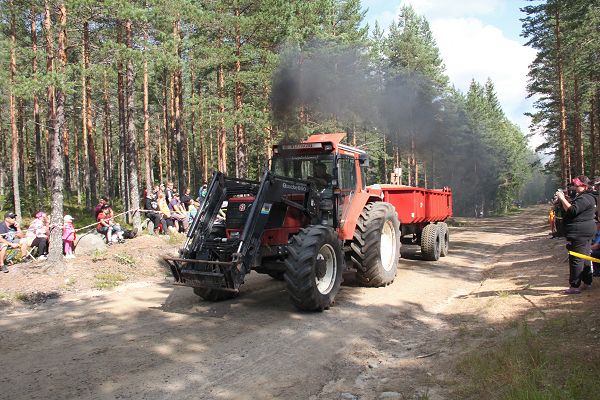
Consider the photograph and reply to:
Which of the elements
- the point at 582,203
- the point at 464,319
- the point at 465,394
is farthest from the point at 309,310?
the point at 582,203

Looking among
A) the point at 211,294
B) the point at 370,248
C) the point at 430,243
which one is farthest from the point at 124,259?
the point at 430,243

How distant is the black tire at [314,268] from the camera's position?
667cm

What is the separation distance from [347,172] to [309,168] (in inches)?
29.7

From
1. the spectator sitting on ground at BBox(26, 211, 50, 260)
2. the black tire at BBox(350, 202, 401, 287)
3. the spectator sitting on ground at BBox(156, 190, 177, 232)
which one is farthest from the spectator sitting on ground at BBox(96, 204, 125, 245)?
the black tire at BBox(350, 202, 401, 287)

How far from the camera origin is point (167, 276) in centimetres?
1088

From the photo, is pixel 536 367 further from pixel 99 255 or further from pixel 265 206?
pixel 99 255

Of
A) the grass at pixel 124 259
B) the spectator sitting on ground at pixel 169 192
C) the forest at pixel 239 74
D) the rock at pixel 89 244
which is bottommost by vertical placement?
the grass at pixel 124 259

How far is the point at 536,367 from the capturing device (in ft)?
14.3

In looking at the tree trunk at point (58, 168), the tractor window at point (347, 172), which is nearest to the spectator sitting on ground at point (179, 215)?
the tree trunk at point (58, 168)

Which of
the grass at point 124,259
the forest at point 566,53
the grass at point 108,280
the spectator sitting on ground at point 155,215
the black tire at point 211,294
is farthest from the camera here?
the forest at point 566,53

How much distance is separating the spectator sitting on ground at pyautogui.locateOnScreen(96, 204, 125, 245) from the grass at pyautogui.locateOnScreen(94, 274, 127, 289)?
12.7ft

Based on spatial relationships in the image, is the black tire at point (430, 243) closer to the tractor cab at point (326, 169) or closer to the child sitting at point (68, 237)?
the tractor cab at point (326, 169)

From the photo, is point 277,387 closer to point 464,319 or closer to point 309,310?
point 309,310

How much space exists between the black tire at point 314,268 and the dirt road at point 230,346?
0.32m
